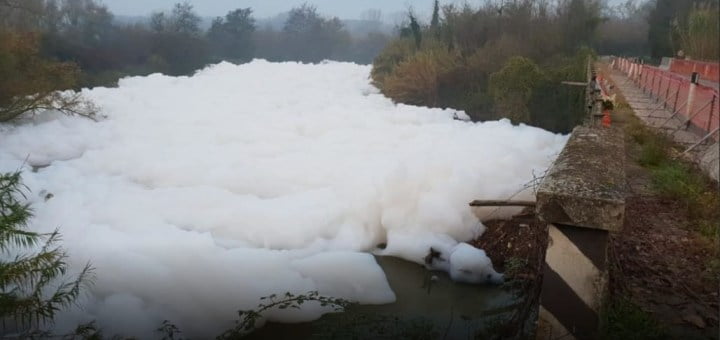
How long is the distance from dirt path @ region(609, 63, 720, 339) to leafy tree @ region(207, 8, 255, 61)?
1833cm

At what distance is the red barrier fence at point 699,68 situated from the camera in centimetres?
175

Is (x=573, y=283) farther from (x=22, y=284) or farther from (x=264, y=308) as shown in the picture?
(x=22, y=284)

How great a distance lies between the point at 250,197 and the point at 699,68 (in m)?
10.8

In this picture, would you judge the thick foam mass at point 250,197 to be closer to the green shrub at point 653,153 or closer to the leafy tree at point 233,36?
the green shrub at point 653,153

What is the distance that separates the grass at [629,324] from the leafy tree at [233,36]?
775 inches

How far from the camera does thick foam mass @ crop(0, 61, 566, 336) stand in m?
7.46

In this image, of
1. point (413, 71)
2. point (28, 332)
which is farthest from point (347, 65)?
point (28, 332)

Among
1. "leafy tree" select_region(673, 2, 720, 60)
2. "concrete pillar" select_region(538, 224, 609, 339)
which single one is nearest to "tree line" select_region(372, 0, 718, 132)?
"concrete pillar" select_region(538, 224, 609, 339)

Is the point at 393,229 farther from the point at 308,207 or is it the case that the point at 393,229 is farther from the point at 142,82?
the point at 142,82

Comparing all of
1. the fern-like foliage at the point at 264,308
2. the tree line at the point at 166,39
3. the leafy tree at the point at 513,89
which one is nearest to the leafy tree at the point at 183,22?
the tree line at the point at 166,39

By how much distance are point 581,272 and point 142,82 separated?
82.3 feet

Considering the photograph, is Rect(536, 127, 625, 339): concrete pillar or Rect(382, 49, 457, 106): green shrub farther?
Rect(382, 49, 457, 106): green shrub

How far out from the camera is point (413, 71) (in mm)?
21625

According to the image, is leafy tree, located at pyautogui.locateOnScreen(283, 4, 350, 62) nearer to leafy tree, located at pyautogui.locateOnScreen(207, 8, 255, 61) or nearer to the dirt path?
leafy tree, located at pyautogui.locateOnScreen(207, 8, 255, 61)
